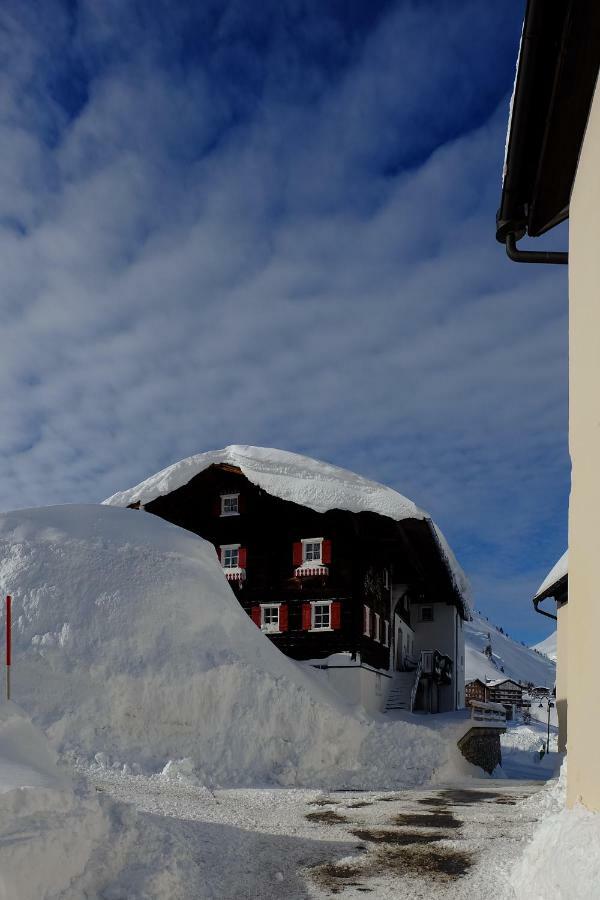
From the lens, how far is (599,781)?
4.24 metres

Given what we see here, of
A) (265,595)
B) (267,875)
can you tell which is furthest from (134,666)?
(267,875)

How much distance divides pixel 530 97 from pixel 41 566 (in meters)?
16.9

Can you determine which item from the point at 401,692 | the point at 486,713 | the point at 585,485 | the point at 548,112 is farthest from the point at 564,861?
the point at 401,692

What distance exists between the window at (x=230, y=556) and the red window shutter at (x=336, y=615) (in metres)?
3.94

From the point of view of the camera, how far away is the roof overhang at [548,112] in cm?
460

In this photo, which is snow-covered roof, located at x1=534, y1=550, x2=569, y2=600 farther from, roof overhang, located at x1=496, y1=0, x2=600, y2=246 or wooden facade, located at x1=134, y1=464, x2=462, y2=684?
roof overhang, located at x1=496, y1=0, x2=600, y2=246

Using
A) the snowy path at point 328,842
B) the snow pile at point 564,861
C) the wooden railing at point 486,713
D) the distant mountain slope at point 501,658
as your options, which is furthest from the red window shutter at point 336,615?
the distant mountain slope at point 501,658

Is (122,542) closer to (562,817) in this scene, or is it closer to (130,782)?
(130,782)

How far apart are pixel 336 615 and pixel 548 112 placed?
2127 centimetres

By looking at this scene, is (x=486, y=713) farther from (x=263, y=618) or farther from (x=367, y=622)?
(x=263, y=618)

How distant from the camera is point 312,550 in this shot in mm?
26047

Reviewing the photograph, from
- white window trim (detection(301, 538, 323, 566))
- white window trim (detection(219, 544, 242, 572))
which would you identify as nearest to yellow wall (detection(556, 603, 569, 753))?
white window trim (detection(301, 538, 323, 566))

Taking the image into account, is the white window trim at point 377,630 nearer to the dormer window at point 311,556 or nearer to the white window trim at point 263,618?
the dormer window at point 311,556

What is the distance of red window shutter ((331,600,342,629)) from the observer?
25.1 meters
